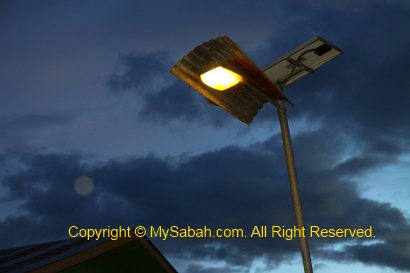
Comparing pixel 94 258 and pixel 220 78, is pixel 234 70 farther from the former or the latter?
pixel 94 258

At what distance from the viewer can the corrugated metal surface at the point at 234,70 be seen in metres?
4.80

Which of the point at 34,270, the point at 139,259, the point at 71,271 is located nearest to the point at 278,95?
the point at 34,270

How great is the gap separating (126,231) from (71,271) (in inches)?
70.2

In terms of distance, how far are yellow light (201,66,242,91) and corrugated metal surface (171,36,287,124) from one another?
47 millimetres

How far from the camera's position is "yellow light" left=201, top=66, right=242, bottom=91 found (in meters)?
4.77

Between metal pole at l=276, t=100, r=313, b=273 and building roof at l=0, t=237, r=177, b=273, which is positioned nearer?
metal pole at l=276, t=100, r=313, b=273

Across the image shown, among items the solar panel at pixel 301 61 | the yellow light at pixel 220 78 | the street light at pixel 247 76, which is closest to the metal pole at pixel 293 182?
the street light at pixel 247 76

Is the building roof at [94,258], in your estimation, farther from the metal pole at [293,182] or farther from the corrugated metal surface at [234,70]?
the metal pole at [293,182]

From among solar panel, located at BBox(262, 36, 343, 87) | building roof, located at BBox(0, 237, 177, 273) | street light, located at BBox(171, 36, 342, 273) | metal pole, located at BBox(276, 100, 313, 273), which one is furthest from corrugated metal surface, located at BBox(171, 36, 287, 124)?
building roof, located at BBox(0, 237, 177, 273)

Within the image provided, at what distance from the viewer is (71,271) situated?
9.57 metres

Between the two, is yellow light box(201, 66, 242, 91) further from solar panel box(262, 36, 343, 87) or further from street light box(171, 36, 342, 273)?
solar panel box(262, 36, 343, 87)

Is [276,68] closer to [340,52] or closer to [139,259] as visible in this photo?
[340,52]

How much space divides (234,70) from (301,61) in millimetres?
1343

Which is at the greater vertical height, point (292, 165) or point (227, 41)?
point (227, 41)
